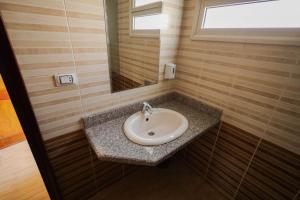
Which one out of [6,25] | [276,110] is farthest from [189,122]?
[6,25]

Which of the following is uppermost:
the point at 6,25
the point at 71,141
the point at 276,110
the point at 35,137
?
the point at 6,25

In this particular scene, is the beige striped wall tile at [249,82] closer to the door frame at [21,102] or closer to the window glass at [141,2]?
the window glass at [141,2]

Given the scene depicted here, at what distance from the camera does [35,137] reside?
95 centimetres

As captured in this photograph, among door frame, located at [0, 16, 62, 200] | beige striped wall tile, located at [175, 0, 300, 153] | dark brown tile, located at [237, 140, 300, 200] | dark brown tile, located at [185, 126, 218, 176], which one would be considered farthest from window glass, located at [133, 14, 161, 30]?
dark brown tile, located at [237, 140, 300, 200]

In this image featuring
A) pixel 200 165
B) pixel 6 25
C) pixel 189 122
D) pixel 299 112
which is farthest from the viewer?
pixel 200 165

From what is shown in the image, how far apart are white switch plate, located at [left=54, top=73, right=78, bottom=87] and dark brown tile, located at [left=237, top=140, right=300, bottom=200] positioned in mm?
1416

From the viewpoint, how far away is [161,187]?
157cm

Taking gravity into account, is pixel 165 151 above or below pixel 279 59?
below

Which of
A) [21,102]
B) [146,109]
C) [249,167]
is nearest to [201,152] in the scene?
[249,167]

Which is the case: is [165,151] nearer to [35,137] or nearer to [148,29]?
[35,137]

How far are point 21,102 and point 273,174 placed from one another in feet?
5.80

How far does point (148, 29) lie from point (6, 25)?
936mm

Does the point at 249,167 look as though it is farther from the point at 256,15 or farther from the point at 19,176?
the point at 19,176

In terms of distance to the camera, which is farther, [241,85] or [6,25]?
[241,85]
